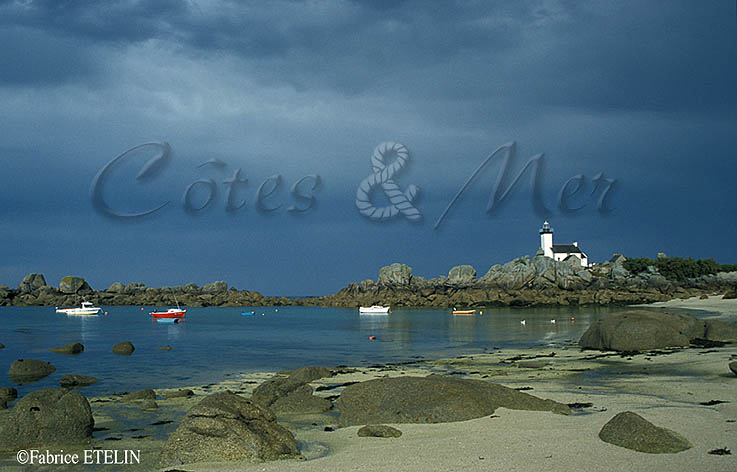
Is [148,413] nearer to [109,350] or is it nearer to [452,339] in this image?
[109,350]

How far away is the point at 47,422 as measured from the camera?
45.1 ft

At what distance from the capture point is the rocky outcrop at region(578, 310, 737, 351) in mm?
28812

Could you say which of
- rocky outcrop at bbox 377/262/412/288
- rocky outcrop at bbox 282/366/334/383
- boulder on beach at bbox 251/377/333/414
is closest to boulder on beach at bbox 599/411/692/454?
boulder on beach at bbox 251/377/333/414

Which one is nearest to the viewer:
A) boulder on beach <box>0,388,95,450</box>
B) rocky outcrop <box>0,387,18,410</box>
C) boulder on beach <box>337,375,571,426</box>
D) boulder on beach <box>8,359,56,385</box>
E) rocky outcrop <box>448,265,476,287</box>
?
boulder on beach <box>0,388,95,450</box>

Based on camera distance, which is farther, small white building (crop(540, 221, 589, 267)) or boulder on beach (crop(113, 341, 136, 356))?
small white building (crop(540, 221, 589, 267))

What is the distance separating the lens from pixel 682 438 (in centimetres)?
1047

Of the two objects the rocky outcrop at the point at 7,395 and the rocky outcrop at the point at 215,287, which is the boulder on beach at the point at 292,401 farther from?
the rocky outcrop at the point at 215,287

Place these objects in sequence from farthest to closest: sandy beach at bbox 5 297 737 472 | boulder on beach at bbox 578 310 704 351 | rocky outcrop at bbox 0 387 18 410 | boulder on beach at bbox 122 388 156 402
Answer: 1. boulder on beach at bbox 578 310 704 351
2. rocky outcrop at bbox 0 387 18 410
3. boulder on beach at bbox 122 388 156 402
4. sandy beach at bbox 5 297 737 472

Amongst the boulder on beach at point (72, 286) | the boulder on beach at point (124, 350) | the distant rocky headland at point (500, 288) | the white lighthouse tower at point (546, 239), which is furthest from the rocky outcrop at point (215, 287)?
the boulder on beach at point (124, 350)

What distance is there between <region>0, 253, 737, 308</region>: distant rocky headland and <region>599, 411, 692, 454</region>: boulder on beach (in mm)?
90419

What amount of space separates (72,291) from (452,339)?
158 m

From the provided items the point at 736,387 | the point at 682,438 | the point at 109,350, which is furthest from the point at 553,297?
the point at 682,438

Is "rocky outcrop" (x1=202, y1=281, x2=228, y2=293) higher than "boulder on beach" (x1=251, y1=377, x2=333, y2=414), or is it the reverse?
"rocky outcrop" (x1=202, y1=281, x2=228, y2=293)

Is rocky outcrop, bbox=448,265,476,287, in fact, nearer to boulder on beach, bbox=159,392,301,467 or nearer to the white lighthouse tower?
the white lighthouse tower
